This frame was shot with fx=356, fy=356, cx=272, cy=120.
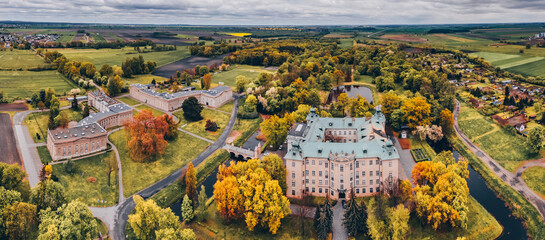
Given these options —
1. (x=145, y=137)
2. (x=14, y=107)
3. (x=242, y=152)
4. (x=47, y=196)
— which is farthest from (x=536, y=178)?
(x=14, y=107)

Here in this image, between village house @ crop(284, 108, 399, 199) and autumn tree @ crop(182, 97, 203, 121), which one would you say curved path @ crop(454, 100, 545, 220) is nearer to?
village house @ crop(284, 108, 399, 199)

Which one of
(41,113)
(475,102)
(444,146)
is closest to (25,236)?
(41,113)

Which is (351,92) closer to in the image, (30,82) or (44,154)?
(44,154)

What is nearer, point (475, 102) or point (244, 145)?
point (244, 145)


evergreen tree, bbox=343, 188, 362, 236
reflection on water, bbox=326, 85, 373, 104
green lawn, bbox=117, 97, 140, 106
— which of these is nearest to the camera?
evergreen tree, bbox=343, 188, 362, 236

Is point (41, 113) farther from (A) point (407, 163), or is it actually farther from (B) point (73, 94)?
(A) point (407, 163)

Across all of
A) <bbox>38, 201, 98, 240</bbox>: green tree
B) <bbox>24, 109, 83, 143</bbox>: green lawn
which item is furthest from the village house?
<bbox>24, 109, 83, 143</bbox>: green lawn
